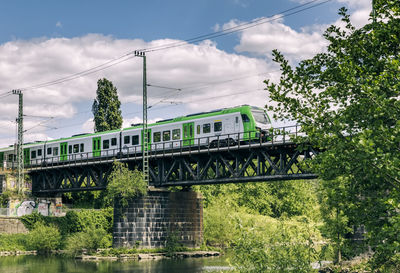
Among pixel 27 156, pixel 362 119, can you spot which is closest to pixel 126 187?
pixel 27 156

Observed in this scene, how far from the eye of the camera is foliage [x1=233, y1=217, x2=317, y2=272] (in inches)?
677

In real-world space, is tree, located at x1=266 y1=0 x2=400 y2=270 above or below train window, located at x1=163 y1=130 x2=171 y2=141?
below

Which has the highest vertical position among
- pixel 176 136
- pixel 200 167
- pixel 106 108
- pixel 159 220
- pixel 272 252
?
pixel 106 108

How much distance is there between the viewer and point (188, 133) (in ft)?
156

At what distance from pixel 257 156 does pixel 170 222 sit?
13.2 meters

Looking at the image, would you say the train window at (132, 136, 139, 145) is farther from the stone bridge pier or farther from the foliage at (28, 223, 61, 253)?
the foliage at (28, 223, 61, 253)

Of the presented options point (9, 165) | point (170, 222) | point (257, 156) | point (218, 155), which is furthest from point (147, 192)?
point (9, 165)

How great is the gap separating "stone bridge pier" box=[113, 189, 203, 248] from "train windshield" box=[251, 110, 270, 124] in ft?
36.8

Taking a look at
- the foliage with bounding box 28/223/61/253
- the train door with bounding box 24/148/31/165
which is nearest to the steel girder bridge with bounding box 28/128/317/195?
the train door with bounding box 24/148/31/165

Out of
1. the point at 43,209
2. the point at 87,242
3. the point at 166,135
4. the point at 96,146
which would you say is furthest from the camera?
the point at 43,209

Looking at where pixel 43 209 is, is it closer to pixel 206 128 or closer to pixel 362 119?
pixel 206 128

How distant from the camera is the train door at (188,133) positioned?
155 feet

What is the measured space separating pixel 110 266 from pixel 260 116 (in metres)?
17.3

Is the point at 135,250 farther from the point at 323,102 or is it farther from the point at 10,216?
the point at 323,102
